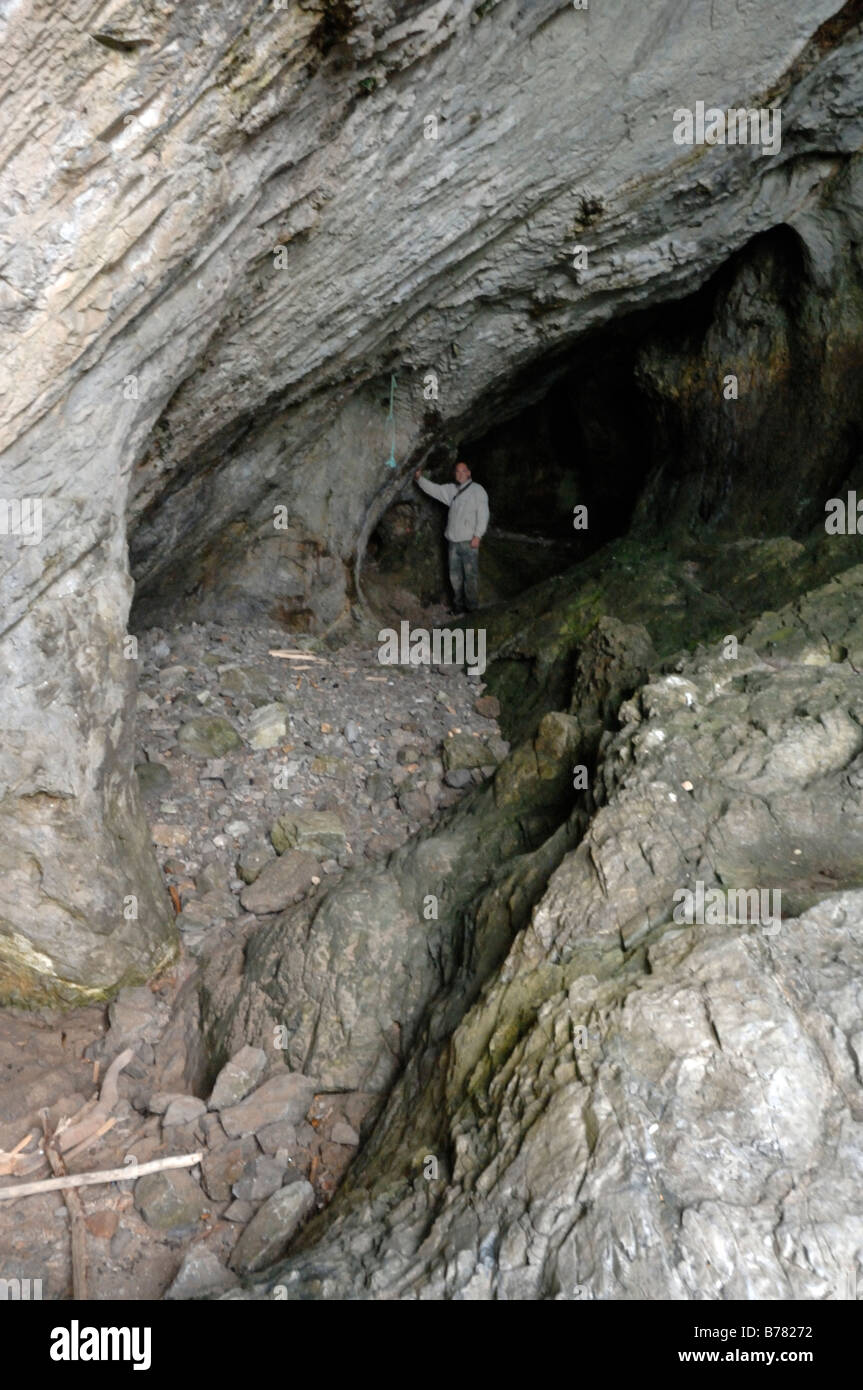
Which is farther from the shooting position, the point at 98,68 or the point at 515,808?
the point at 515,808

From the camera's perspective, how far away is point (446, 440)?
9828 mm

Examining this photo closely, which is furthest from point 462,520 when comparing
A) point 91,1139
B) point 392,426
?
point 91,1139

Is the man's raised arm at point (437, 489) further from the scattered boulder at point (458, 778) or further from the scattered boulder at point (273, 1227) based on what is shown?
the scattered boulder at point (273, 1227)

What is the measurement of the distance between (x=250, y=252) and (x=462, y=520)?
5.64 m

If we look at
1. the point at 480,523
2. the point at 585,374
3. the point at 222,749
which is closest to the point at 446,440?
the point at 480,523

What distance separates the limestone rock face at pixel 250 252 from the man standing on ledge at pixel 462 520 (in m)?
1.79

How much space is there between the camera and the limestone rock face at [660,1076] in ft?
9.01

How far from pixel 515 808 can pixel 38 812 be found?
264cm

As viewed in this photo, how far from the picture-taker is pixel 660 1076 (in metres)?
3.10

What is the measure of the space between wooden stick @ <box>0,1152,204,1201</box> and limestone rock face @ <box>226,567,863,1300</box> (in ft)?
2.88

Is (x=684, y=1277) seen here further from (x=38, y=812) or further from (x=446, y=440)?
(x=446, y=440)

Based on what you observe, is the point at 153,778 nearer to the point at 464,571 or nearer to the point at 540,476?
the point at 464,571

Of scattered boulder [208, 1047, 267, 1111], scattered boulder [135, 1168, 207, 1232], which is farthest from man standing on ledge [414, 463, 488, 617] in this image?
scattered boulder [135, 1168, 207, 1232]

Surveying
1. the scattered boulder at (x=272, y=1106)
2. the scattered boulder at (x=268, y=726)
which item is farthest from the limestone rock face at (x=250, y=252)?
the scattered boulder at (x=268, y=726)
